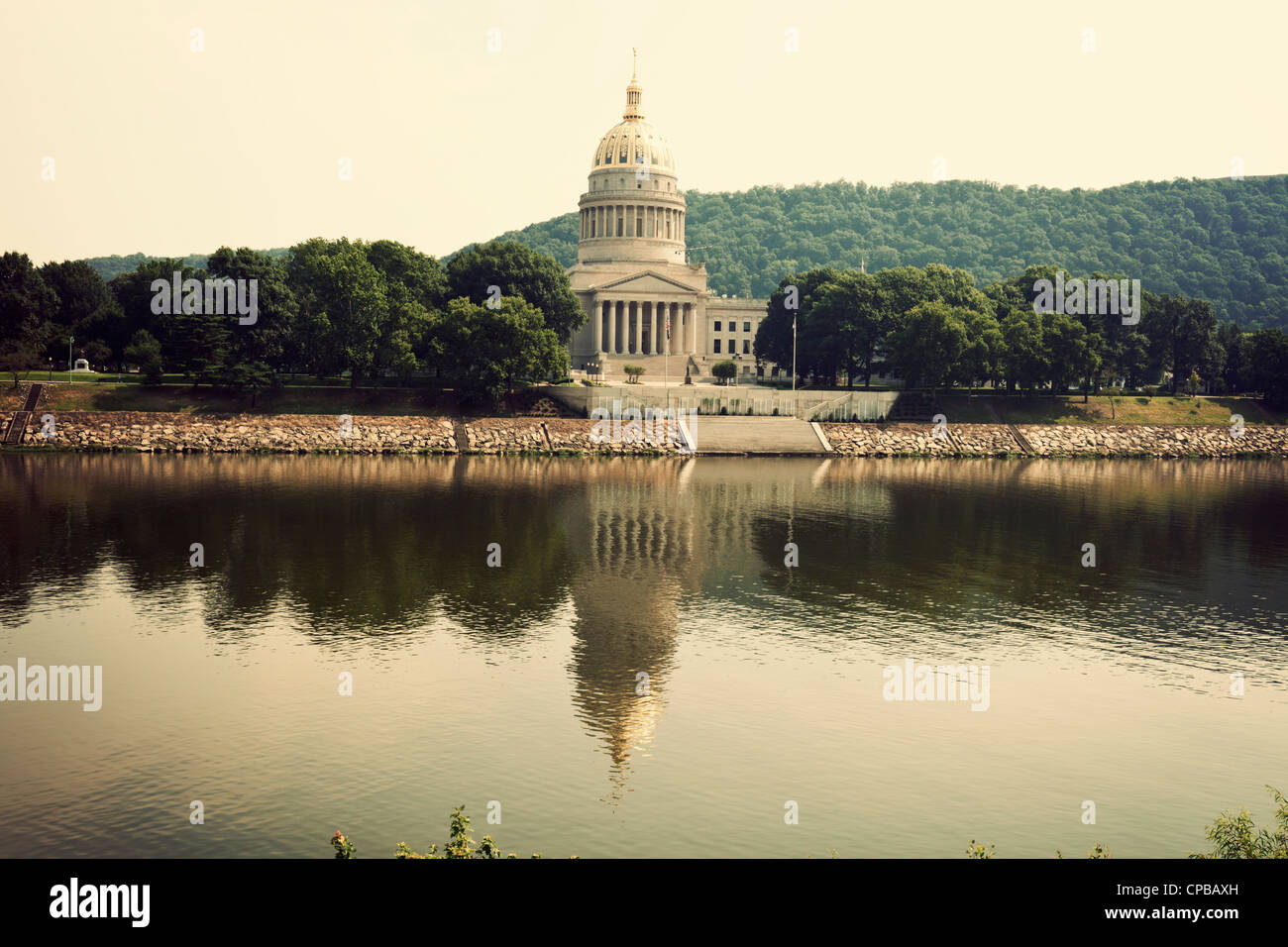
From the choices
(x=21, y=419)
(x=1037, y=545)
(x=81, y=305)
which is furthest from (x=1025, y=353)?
(x=81, y=305)

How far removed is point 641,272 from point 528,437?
64.3 meters

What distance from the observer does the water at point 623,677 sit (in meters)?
22.3

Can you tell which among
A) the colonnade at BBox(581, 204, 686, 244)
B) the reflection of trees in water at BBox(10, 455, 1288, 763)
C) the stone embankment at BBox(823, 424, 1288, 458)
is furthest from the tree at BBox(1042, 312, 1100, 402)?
the colonnade at BBox(581, 204, 686, 244)

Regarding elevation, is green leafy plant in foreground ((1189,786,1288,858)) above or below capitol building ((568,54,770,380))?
below

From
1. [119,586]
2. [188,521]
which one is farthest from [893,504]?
[119,586]

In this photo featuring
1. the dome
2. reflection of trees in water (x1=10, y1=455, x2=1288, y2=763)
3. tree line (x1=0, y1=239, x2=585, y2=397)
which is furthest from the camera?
the dome

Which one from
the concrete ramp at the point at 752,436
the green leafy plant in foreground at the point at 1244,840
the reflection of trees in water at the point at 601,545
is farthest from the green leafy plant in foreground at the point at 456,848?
the concrete ramp at the point at 752,436

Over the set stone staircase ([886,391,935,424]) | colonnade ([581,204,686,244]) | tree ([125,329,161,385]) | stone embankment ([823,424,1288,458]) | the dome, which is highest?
the dome

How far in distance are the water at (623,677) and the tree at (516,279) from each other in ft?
232

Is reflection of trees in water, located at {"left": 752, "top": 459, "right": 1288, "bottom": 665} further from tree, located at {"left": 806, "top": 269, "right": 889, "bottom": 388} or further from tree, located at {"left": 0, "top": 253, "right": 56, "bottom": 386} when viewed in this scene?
tree, located at {"left": 0, "top": 253, "right": 56, "bottom": 386}

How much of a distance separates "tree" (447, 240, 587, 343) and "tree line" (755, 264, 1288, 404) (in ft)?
90.3

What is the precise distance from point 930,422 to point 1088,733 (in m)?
93.0

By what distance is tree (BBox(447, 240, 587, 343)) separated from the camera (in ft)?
431
